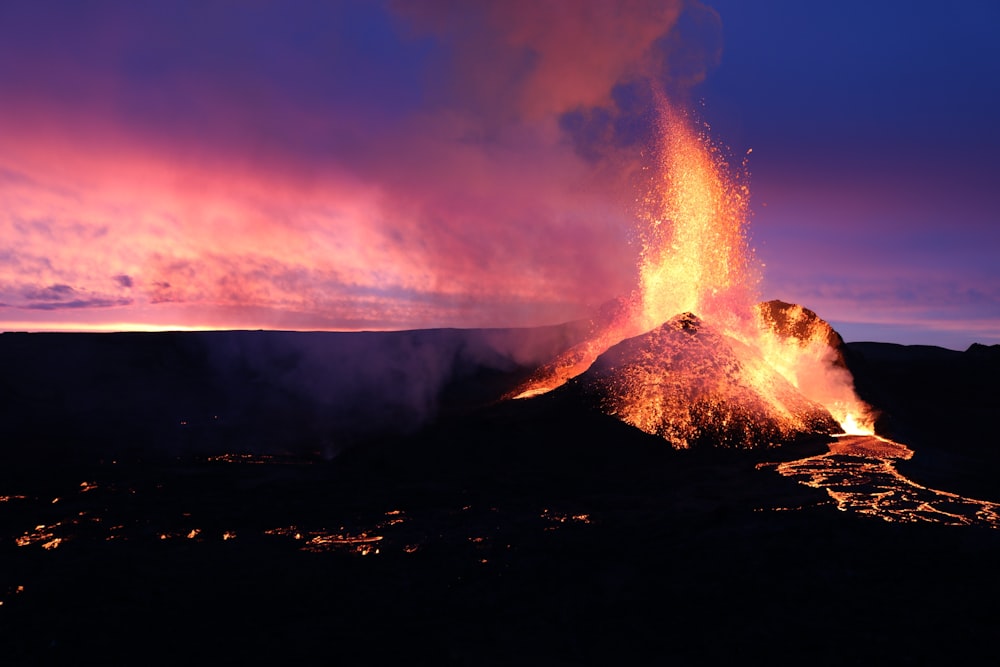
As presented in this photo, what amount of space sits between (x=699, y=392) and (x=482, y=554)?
588 inches

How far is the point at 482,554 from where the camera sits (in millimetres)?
12688

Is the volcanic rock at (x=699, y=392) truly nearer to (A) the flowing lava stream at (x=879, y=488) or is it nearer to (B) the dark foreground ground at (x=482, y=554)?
(B) the dark foreground ground at (x=482, y=554)

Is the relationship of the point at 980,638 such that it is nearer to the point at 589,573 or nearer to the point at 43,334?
the point at 589,573

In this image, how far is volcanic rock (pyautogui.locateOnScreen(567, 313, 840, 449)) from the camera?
24.0 meters

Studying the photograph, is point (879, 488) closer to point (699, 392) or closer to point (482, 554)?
point (699, 392)

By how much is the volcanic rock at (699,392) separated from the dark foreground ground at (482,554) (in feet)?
3.68

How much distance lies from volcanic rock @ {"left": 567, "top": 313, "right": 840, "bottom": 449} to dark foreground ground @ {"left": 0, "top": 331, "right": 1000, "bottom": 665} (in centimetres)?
112

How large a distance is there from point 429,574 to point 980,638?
26.2 ft

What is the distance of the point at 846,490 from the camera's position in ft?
55.1

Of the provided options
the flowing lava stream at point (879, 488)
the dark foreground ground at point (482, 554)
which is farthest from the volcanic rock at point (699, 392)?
the flowing lava stream at point (879, 488)

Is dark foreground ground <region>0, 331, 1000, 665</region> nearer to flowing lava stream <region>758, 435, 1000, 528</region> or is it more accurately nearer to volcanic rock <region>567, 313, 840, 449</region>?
flowing lava stream <region>758, 435, 1000, 528</region>

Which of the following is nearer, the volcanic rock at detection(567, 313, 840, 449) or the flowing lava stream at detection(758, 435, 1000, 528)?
the flowing lava stream at detection(758, 435, 1000, 528)

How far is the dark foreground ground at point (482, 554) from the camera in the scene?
29.7 ft

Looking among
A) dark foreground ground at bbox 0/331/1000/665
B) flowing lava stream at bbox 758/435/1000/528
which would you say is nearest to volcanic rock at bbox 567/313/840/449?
dark foreground ground at bbox 0/331/1000/665
